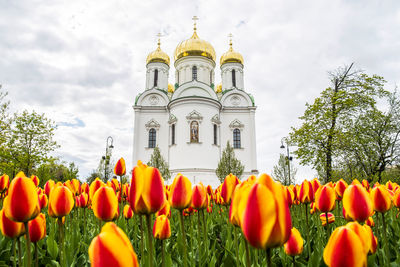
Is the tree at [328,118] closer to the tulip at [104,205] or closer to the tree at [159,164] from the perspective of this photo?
the tree at [159,164]

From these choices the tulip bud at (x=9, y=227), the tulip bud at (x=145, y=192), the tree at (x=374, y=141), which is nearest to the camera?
the tulip bud at (x=145, y=192)

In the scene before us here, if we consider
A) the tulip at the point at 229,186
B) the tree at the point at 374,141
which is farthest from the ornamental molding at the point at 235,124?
the tulip at the point at 229,186

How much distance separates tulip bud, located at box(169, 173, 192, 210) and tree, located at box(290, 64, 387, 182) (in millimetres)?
17557

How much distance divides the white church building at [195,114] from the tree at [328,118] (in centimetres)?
997

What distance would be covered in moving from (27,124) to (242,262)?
23622 millimetres

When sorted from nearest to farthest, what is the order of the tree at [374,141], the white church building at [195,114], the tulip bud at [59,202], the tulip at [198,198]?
the tulip bud at [59,202] → the tulip at [198,198] → the tree at [374,141] → the white church building at [195,114]

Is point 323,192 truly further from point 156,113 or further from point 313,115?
point 156,113

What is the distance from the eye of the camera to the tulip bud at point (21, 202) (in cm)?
115

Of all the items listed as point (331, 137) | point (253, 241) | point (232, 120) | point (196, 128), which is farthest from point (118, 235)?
point (232, 120)

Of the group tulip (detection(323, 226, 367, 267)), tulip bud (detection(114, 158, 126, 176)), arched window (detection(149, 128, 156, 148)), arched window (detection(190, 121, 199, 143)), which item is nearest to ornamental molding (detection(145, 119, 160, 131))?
arched window (detection(149, 128, 156, 148))

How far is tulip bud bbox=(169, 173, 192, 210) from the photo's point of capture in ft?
4.75

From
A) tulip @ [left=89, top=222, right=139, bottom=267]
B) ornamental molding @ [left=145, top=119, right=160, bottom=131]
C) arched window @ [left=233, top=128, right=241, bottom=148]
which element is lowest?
tulip @ [left=89, top=222, right=139, bottom=267]

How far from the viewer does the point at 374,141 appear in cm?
1587

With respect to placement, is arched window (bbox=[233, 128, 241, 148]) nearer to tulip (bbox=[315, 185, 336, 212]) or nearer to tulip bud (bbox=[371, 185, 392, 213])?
tulip (bbox=[315, 185, 336, 212])
